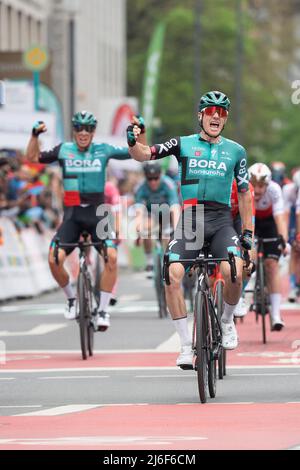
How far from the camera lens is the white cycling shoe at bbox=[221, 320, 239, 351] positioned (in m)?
13.3

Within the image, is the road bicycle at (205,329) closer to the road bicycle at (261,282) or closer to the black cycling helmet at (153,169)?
the road bicycle at (261,282)

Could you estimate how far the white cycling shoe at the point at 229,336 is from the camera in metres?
13.3

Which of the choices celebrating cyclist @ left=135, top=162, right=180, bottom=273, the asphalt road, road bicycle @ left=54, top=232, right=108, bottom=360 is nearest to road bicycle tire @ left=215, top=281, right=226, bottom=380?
the asphalt road

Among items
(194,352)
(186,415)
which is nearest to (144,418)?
(186,415)

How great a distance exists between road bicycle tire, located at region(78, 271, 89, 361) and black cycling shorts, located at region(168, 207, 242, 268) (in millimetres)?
3391

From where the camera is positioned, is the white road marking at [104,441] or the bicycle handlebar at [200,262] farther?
the bicycle handlebar at [200,262]

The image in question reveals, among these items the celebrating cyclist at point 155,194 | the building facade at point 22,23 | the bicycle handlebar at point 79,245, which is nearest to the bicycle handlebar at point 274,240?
the bicycle handlebar at point 79,245

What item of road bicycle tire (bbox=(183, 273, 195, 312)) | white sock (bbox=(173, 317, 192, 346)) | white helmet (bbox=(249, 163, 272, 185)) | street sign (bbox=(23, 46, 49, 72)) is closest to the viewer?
white sock (bbox=(173, 317, 192, 346))

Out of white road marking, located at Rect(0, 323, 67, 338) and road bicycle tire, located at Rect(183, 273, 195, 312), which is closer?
white road marking, located at Rect(0, 323, 67, 338)

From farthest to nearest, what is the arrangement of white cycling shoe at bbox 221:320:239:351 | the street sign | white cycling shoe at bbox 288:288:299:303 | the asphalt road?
the street sign
white cycling shoe at bbox 288:288:299:303
white cycling shoe at bbox 221:320:239:351
the asphalt road

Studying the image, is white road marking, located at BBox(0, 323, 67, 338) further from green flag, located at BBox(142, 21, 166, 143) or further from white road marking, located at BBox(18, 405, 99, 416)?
green flag, located at BBox(142, 21, 166, 143)

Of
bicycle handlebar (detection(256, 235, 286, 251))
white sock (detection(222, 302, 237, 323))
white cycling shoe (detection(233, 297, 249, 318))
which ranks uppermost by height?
white sock (detection(222, 302, 237, 323))

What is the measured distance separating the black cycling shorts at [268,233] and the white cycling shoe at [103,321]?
6.88 ft
